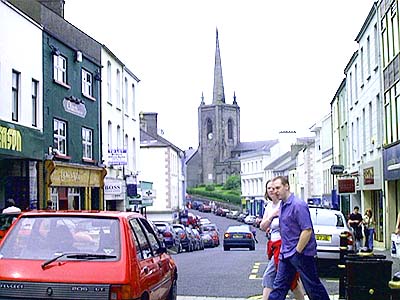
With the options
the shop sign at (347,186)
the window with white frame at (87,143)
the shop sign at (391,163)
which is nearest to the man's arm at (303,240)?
the shop sign at (391,163)

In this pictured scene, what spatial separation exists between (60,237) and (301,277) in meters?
3.08

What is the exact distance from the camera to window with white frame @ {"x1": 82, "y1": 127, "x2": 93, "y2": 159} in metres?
29.4

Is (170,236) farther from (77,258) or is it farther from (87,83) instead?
(77,258)

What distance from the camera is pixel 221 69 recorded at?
154500 mm

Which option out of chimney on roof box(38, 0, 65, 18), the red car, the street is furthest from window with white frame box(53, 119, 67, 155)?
the red car

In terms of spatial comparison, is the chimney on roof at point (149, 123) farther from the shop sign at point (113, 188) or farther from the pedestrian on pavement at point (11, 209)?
the pedestrian on pavement at point (11, 209)

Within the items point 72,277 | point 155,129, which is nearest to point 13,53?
point 72,277

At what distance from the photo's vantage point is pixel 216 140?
492ft

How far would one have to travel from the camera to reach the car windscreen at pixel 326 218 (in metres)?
16.9

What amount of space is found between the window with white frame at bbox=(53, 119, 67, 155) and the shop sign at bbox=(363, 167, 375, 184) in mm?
12785

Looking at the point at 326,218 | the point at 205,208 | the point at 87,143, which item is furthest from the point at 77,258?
the point at 205,208

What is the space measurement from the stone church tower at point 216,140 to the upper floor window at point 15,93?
12558 centimetres

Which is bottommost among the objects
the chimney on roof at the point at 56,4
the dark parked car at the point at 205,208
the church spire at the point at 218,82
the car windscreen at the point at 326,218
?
the dark parked car at the point at 205,208

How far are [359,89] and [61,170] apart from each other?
51.1 feet
